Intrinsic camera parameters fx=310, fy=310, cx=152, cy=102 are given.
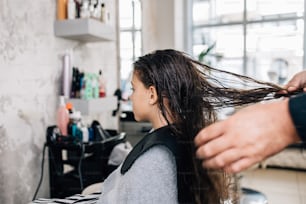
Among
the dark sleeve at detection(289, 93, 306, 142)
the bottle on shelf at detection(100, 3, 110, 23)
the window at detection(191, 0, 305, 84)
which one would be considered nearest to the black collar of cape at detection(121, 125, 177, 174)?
the dark sleeve at detection(289, 93, 306, 142)

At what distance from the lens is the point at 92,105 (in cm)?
165

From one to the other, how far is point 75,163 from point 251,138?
1293 mm

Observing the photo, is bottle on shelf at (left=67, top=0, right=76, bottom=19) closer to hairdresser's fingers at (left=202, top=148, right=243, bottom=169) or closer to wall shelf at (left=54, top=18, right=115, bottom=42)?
wall shelf at (left=54, top=18, right=115, bottom=42)

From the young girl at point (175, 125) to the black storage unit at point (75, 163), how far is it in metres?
0.62

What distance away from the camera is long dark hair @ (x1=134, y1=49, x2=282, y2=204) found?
0.72 m

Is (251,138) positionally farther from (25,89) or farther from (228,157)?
(25,89)

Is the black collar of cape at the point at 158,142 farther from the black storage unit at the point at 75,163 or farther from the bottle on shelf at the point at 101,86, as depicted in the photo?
the bottle on shelf at the point at 101,86

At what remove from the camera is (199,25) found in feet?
8.68

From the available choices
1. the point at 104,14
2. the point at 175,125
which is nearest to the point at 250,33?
the point at 104,14

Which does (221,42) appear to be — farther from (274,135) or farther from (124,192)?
(274,135)

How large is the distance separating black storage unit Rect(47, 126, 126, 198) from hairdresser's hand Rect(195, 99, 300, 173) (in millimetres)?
1133

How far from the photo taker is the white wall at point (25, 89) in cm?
127

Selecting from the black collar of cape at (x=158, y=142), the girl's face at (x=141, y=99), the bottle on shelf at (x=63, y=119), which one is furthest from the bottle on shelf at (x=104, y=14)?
the black collar of cape at (x=158, y=142)

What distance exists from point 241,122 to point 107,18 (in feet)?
5.08
